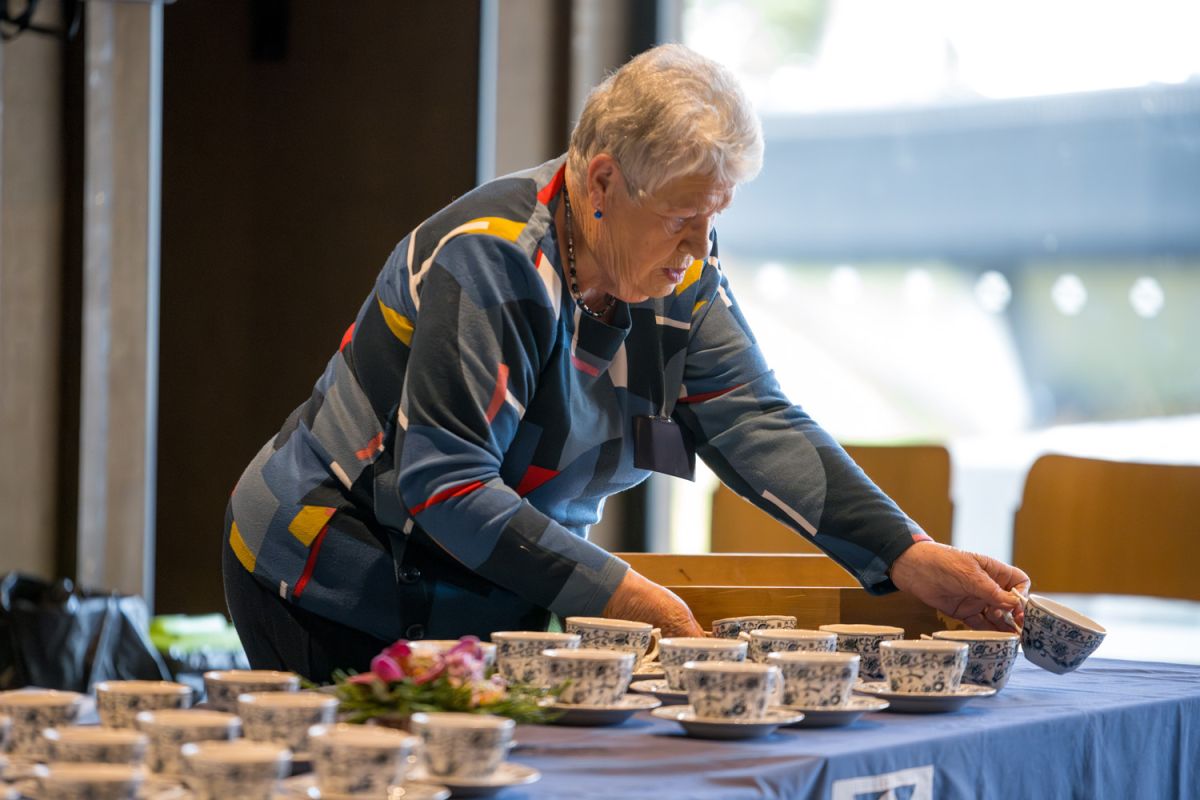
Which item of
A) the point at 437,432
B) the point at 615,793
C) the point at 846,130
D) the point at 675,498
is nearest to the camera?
the point at 615,793

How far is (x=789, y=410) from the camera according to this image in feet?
6.38

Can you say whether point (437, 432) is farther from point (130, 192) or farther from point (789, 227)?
point (130, 192)

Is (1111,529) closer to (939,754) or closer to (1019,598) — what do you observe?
(1019,598)

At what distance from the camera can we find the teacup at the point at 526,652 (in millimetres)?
1299

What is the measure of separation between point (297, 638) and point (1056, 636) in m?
0.82

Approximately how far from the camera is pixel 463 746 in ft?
3.23

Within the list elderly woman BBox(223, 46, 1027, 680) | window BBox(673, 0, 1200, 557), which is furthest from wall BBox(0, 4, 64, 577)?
elderly woman BBox(223, 46, 1027, 680)

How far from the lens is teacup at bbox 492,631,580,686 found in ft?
4.26

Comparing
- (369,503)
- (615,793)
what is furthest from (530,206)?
(615,793)

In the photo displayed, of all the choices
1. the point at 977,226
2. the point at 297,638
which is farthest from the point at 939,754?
the point at 977,226

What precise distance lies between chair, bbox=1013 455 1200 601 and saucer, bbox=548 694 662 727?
6.12 ft

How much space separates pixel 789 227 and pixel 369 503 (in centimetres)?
322

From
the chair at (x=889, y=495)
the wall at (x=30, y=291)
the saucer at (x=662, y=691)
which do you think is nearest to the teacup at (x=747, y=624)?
the saucer at (x=662, y=691)

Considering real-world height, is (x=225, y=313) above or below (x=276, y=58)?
below
